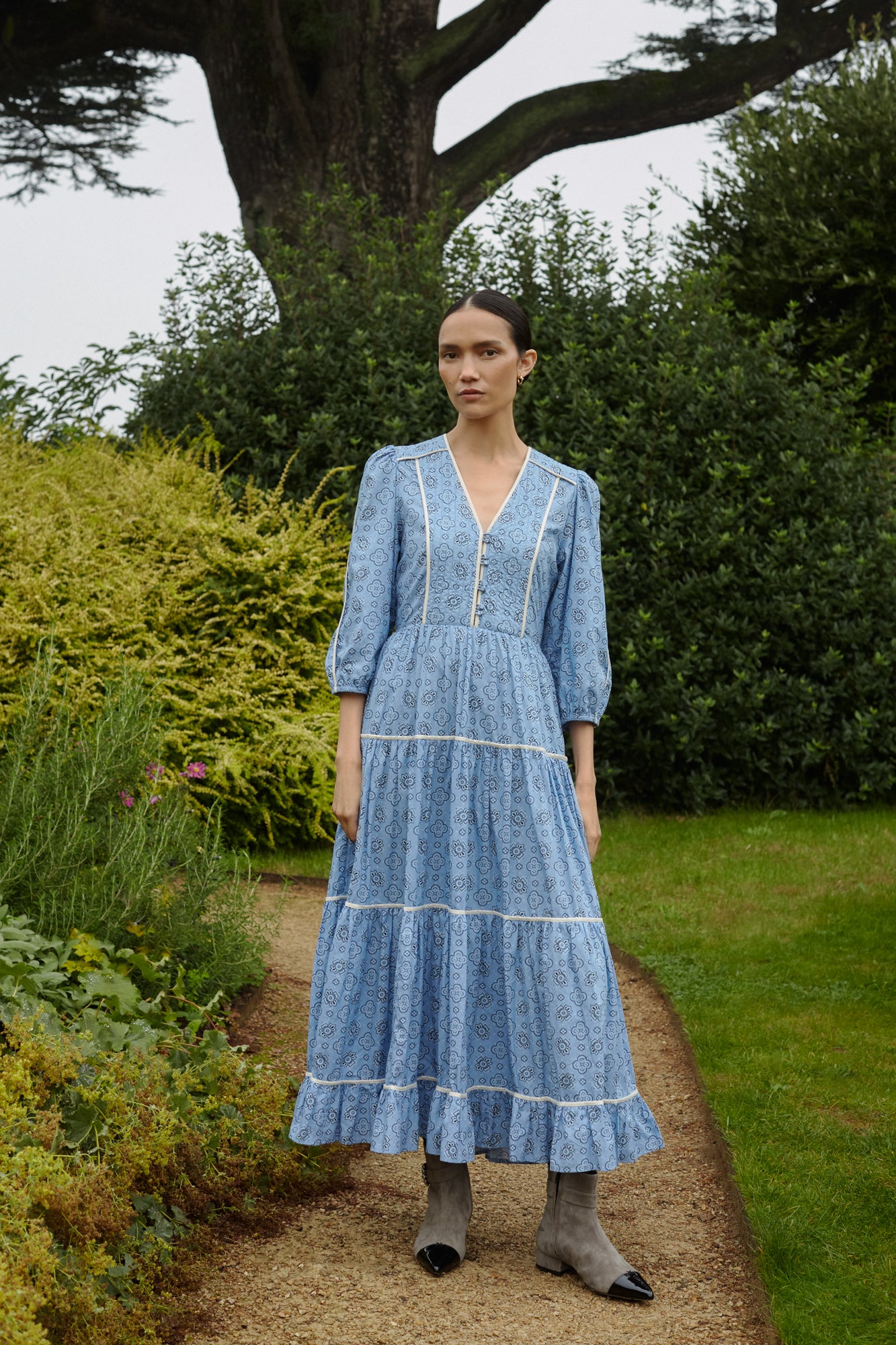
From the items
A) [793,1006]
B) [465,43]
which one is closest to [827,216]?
[465,43]

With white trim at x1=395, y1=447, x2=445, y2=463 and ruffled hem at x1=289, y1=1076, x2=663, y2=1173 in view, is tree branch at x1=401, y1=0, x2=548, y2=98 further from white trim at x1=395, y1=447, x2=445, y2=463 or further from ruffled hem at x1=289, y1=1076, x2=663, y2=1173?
ruffled hem at x1=289, y1=1076, x2=663, y2=1173

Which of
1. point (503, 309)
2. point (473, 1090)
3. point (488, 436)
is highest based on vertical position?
point (503, 309)

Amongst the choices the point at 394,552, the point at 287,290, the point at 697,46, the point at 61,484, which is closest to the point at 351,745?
the point at 394,552

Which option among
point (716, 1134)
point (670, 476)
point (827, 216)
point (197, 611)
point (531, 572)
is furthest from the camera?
point (827, 216)

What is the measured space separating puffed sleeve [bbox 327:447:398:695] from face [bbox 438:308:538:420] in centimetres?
22

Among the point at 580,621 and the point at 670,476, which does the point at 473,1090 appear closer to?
the point at 580,621

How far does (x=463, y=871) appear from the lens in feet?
8.11

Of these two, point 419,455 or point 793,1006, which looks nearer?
point 419,455

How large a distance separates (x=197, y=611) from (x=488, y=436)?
3.91 meters

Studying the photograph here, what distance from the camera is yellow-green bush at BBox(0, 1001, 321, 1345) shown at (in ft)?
6.79

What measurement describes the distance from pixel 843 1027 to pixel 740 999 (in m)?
0.38

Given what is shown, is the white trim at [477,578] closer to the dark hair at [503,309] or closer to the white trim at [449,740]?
the white trim at [449,740]

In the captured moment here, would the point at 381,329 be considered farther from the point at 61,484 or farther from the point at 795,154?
the point at 795,154

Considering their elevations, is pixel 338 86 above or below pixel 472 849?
above
